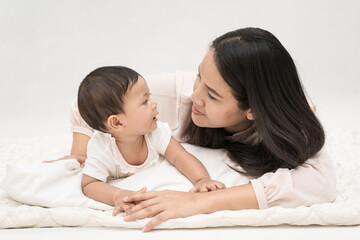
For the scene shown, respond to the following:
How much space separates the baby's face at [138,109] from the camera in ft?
5.95

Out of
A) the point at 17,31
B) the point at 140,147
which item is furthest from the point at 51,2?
the point at 140,147

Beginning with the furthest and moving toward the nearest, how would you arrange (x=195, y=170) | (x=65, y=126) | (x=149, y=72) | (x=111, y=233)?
(x=149, y=72), (x=65, y=126), (x=195, y=170), (x=111, y=233)

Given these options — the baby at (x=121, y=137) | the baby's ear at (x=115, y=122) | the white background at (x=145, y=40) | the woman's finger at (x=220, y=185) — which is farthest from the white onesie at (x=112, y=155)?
the white background at (x=145, y=40)

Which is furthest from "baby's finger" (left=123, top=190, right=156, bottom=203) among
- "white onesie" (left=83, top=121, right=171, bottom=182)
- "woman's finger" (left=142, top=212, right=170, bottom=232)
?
"white onesie" (left=83, top=121, right=171, bottom=182)

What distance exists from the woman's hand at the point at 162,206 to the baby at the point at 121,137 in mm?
55

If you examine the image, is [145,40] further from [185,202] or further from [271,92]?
[185,202]

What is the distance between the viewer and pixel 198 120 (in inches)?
81.2

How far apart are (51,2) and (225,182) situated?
225 cm

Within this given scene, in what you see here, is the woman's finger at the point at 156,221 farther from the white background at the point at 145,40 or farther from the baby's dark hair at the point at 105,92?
the white background at the point at 145,40

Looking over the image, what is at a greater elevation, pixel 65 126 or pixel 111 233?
pixel 111 233

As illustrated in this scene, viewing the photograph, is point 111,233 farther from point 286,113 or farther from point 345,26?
point 345,26

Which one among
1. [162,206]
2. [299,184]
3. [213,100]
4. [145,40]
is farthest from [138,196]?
[145,40]

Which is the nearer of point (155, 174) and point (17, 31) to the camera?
point (155, 174)

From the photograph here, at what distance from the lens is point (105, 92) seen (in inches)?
69.4
